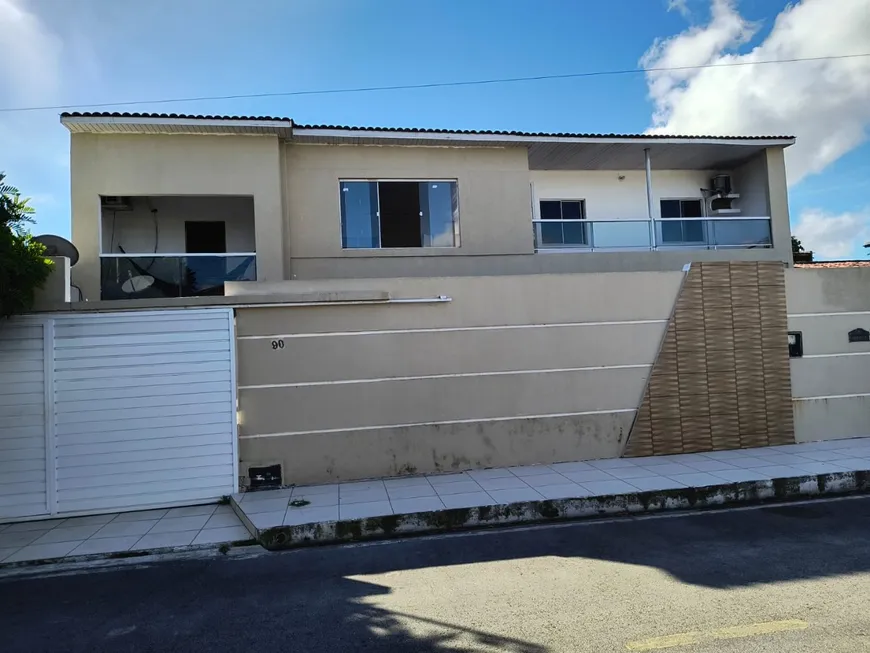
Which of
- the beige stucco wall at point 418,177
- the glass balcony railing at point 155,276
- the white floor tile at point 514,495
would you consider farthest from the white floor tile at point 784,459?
the glass balcony railing at point 155,276

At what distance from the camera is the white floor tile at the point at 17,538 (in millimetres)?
5836

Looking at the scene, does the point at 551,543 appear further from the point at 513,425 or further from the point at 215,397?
the point at 215,397

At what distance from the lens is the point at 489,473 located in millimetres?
7516

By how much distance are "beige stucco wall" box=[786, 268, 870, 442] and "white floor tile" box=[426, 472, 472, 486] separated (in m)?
5.69

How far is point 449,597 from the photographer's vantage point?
4191 mm

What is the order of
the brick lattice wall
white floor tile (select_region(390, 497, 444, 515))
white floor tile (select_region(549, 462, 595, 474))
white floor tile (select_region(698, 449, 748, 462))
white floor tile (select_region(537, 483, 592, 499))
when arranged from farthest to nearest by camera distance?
the brick lattice wall, white floor tile (select_region(698, 449, 748, 462)), white floor tile (select_region(549, 462, 595, 474)), white floor tile (select_region(537, 483, 592, 499)), white floor tile (select_region(390, 497, 444, 515))

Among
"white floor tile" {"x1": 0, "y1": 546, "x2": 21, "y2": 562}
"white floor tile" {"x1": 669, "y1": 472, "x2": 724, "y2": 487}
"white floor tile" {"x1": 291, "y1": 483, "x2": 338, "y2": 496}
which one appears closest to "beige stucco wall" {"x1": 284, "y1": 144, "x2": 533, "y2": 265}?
"white floor tile" {"x1": 291, "y1": 483, "x2": 338, "y2": 496}

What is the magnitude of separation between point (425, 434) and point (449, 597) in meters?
3.51

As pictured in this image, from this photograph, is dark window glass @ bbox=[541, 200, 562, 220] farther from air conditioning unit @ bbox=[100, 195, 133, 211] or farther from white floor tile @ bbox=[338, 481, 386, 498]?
air conditioning unit @ bbox=[100, 195, 133, 211]

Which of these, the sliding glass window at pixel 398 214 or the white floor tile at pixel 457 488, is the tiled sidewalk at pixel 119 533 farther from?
the sliding glass window at pixel 398 214

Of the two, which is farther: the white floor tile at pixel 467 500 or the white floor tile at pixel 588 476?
the white floor tile at pixel 588 476

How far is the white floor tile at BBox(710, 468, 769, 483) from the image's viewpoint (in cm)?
666

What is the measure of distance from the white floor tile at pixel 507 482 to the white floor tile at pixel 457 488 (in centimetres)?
10

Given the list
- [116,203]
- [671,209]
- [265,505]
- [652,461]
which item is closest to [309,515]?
[265,505]
